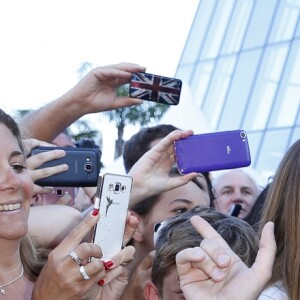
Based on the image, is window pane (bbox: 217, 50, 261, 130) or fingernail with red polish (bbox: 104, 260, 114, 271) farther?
window pane (bbox: 217, 50, 261, 130)

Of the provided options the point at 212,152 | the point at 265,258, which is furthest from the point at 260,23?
the point at 265,258

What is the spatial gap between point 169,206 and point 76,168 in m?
0.65

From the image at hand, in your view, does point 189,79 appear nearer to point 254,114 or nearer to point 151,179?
point 254,114

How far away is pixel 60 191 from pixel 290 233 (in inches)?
54.4

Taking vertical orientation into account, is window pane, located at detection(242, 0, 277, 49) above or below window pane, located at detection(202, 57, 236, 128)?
above

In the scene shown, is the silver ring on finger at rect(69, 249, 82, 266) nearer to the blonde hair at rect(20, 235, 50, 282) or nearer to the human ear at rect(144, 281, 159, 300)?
the blonde hair at rect(20, 235, 50, 282)

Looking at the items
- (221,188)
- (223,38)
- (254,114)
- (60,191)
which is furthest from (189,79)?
(60,191)

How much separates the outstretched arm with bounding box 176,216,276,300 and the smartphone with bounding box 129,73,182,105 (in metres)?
1.23

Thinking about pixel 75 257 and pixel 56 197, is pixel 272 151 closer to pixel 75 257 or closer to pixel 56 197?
pixel 56 197

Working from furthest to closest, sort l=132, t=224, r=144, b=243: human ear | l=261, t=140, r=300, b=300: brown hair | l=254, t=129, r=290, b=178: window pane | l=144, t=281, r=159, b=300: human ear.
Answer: l=254, t=129, r=290, b=178: window pane → l=132, t=224, r=144, b=243: human ear → l=144, t=281, r=159, b=300: human ear → l=261, t=140, r=300, b=300: brown hair

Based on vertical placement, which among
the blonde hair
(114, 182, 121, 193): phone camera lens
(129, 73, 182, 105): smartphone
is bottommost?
the blonde hair

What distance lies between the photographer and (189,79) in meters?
26.7

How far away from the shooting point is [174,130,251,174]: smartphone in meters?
3.30

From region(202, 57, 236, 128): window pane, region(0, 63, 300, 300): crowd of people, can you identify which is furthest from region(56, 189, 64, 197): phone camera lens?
region(202, 57, 236, 128): window pane
